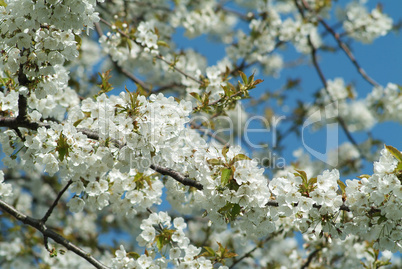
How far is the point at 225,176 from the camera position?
2467mm

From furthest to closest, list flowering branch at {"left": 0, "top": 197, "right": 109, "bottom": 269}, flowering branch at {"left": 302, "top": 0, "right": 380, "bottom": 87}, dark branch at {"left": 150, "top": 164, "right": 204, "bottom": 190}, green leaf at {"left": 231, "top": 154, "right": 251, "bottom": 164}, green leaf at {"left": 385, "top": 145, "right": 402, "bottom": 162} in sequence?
1. flowering branch at {"left": 302, "top": 0, "right": 380, "bottom": 87}
2. flowering branch at {"left": 0, "top": 197, "right": 109, "bottom": 269}
3. dark branch at {"left": 150, "top": 164, "right": 204, "bottom": 190}
4. green leaf at {"left": 231, "top": 154, "right": 251, "bottom": 164}
5. green leaf at {"left": 385, "top": 145, "right": 402, "bottom": 162}

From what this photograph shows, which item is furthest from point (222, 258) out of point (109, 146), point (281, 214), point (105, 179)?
point (109, 146)

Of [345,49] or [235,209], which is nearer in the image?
[235,209]

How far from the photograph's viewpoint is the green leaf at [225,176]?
2.46 metres

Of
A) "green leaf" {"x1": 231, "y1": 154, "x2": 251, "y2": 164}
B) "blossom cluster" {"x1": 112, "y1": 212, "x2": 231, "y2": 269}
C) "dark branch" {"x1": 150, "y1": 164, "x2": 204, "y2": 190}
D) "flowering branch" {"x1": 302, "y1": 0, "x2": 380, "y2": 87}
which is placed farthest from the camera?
"flowering branch" {"x1": 302, "y1": 0, "x2": 380, "y2": 87}

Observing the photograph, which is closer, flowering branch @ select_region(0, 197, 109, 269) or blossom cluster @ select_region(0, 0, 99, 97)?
blossom cluster @ select_region(0, 0, 99, 97)

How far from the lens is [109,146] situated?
274 cm

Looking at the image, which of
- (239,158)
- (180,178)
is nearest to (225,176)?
(239,158)

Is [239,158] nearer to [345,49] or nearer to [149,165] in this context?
[149,165]

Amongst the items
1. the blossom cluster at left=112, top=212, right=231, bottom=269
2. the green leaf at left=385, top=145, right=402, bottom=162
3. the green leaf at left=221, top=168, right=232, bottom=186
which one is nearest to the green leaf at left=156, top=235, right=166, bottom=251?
the blossom cluster at left=112, top=212, right=231, bottom=269

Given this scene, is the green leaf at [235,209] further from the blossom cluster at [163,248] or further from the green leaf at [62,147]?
the green leaf at [62,147]

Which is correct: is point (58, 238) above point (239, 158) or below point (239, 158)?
below

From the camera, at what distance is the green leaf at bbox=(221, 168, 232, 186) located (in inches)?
96.7

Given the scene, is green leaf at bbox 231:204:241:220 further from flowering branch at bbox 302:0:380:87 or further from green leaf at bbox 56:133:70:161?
flowering branch at bbox 302:0:380:87
